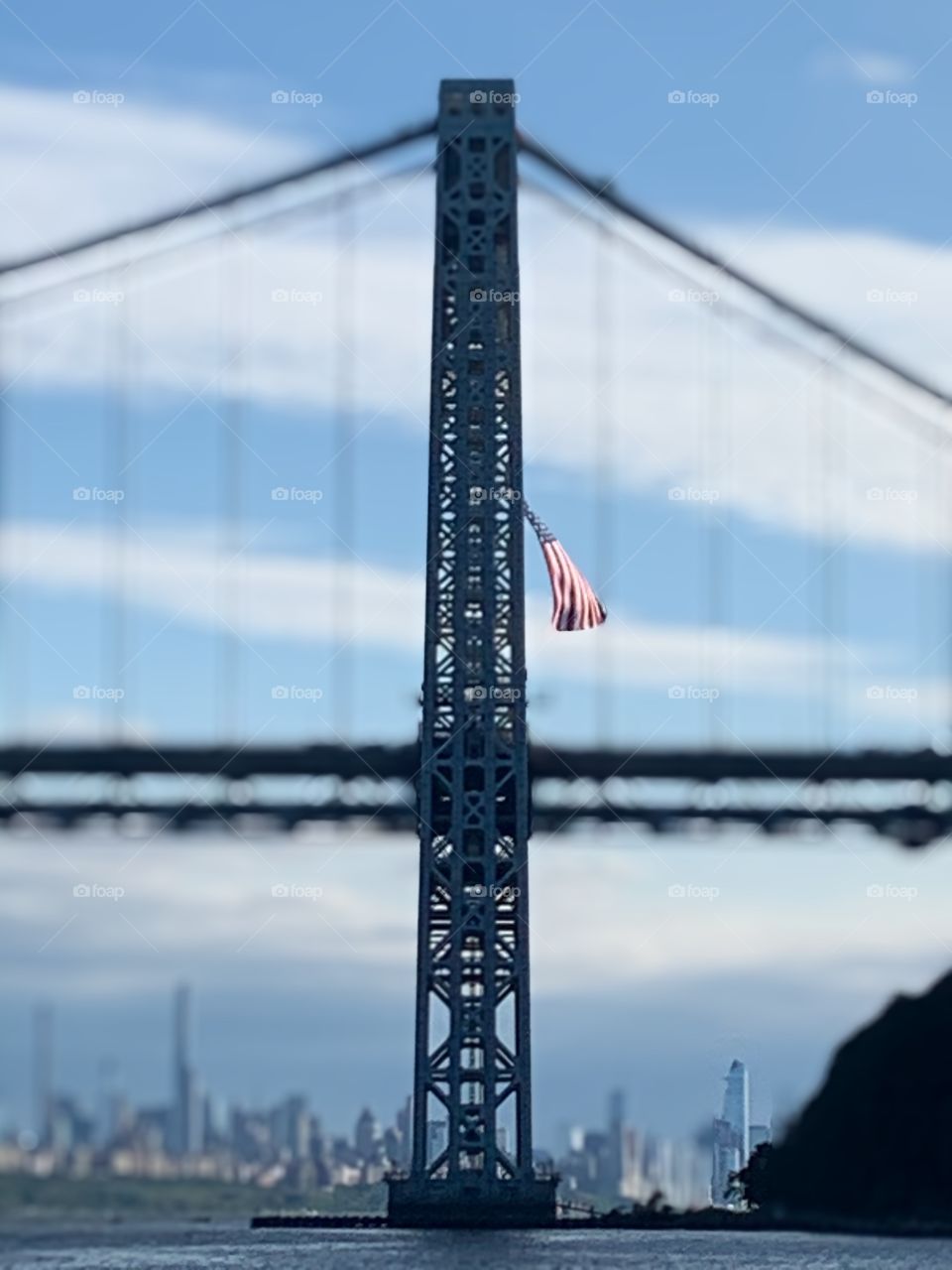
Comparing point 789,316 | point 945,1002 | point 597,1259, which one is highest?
point 789,316

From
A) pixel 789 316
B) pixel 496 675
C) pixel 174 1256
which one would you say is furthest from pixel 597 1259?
pixel 789 316

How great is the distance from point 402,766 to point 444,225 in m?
13.3

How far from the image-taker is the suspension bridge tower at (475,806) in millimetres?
118875

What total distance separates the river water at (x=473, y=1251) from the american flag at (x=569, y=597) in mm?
14221

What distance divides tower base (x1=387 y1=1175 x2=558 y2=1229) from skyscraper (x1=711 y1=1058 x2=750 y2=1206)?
4269 millimetres

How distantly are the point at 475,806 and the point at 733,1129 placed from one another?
32.6 feet

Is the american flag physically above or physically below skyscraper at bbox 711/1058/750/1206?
above

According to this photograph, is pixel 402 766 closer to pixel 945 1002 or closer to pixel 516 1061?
pixel 516 1061

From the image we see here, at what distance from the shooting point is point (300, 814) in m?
123

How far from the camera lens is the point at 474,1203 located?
118562mm

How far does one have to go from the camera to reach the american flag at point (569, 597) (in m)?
114

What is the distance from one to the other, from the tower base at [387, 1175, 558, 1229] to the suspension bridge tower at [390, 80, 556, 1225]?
34mm

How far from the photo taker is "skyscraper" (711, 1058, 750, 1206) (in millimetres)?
114312

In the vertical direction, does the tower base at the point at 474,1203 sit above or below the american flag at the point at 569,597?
below
